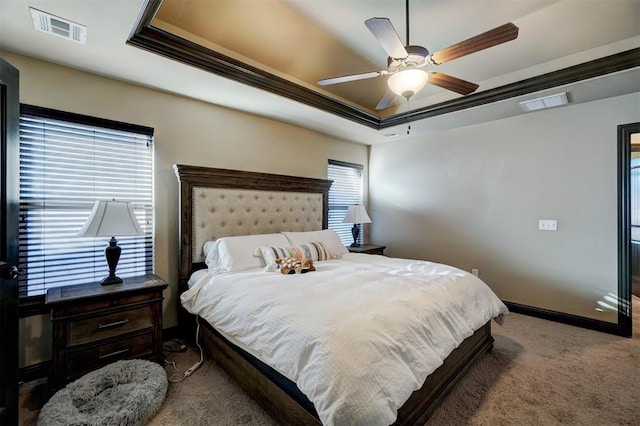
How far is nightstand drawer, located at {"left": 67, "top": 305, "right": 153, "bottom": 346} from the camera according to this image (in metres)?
1.98

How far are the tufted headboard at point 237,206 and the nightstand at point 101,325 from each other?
56cm

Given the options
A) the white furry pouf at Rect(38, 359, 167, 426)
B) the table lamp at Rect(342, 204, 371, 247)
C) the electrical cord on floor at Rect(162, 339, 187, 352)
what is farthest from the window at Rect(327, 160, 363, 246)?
the white furry pouf at Rect(38, 359, 167, 426)

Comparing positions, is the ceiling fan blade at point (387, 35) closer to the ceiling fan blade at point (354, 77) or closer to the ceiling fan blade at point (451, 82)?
the ceiling fan blade at point (354, 77)

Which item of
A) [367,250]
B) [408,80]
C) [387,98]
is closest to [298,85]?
[387,98]

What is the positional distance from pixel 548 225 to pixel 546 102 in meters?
1.39

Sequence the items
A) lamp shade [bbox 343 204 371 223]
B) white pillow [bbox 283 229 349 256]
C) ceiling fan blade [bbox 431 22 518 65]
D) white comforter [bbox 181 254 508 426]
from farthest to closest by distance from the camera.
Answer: lamp shade [bbox 343 204 371 223] → white pillow [bbox 283 229 349 256] → ceiling fan blade [bbox 431 22 518 65] → white comforter [bbox 181 254 508 426]

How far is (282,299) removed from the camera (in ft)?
5.76

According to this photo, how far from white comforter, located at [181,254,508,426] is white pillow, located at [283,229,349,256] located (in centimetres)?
83

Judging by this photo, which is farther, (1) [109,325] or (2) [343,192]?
(2) [343,192]

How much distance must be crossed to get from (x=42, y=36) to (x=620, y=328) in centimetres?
563

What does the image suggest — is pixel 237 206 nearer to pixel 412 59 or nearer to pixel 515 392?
pixel 412 59

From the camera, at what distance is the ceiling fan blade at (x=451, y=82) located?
2053mm

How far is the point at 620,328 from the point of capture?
2908 millimetres

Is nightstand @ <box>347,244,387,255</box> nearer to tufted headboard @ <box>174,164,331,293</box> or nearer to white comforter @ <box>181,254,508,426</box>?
tufted headboard @ <box>174,164,331,293</box>
